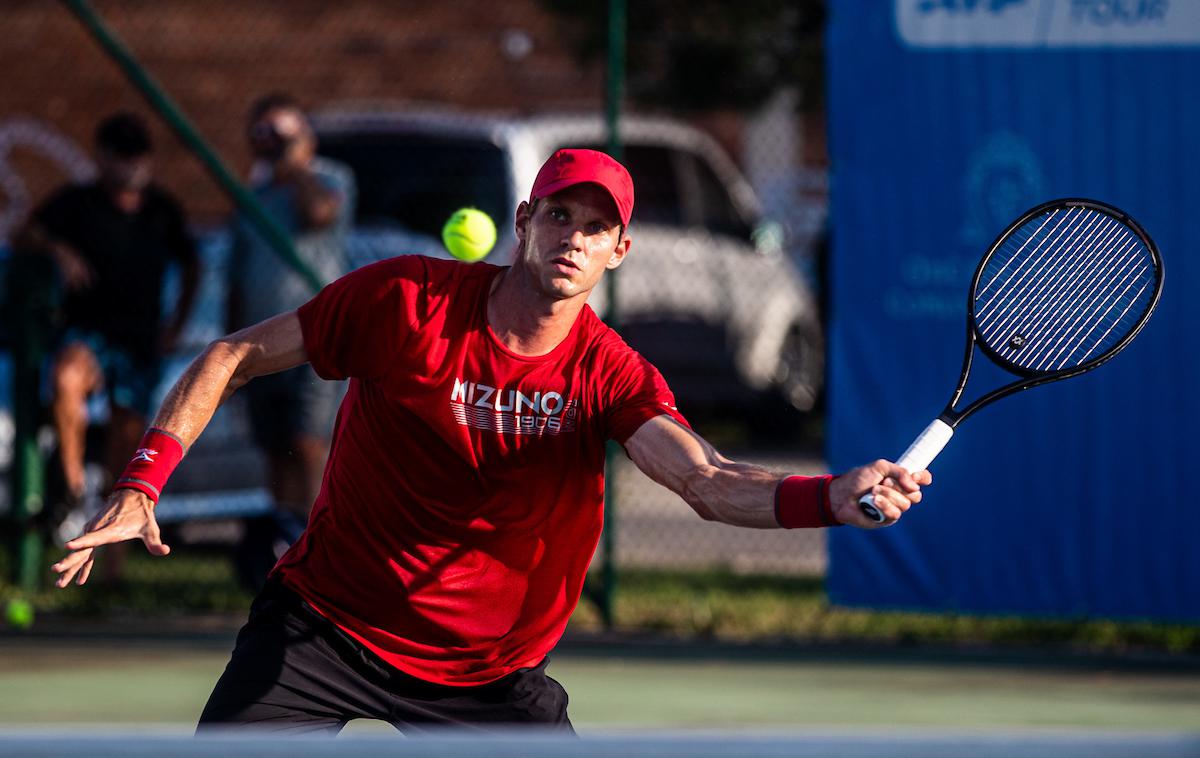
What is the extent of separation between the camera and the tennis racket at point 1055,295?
13.0 feet

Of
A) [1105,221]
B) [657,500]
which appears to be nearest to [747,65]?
[657,500]

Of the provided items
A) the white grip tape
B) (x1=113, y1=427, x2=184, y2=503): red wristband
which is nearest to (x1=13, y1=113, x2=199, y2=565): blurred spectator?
(x1=113, y1=427, x2=184, y2=503): red wristband

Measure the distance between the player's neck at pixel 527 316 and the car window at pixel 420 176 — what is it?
500 cm

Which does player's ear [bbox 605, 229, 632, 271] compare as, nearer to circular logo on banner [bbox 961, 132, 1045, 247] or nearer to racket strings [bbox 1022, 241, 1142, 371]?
racket strings [bbox 1022, 241, 1142, 371]

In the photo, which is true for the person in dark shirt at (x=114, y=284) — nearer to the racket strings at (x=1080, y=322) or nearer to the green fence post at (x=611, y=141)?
the green fence post at (x=611, y=141)

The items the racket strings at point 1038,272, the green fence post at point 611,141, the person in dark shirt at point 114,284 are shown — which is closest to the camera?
the racket strings at point 1038,272

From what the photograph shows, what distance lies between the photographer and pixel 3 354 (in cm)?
852

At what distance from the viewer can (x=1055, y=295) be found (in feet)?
15.3

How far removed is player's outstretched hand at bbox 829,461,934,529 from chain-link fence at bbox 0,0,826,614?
461cm

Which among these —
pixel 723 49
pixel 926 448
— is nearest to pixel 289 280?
pixel 926 448

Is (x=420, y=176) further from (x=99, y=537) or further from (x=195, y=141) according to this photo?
(x=99, y=537)

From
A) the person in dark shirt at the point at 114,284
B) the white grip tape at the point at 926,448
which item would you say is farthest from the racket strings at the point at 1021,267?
the person in dark shirt at the point at 114,284

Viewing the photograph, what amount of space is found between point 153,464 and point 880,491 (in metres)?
1.37

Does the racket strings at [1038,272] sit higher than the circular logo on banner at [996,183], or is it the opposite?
the circular logo on banner at [996,183]
